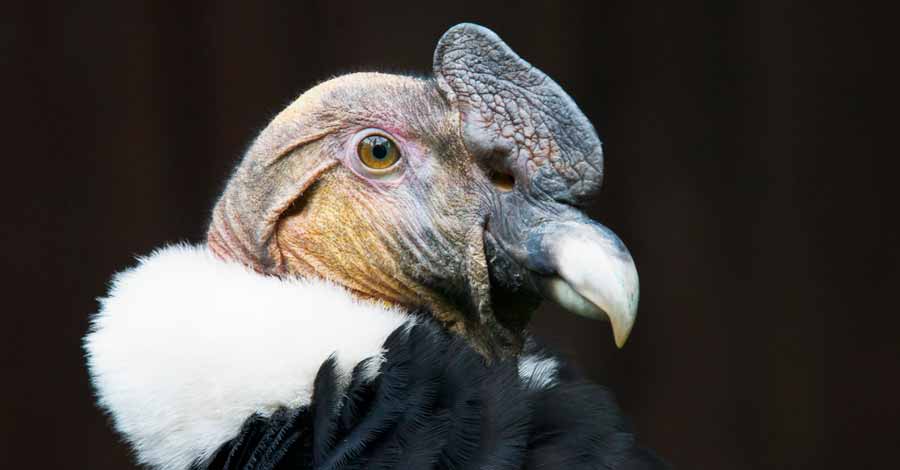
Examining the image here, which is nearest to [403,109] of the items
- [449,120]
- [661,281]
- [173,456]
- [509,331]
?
[449,120]

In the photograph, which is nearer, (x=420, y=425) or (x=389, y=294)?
(x=420, y=425)

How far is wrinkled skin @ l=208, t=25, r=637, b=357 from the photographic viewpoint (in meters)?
2.73

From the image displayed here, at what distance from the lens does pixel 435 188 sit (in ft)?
9.18

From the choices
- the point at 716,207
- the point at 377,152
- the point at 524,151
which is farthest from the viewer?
the point at 716,207

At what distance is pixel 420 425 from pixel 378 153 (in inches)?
27.5

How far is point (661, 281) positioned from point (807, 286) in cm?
74

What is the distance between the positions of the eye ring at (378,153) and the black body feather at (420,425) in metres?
0.42

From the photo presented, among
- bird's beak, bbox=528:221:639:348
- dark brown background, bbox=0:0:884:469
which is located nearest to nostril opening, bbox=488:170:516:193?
bird's beak, bbox=528:221:639:348

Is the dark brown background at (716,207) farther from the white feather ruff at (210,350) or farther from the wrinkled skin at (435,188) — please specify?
the white feather ruff at (210,350)

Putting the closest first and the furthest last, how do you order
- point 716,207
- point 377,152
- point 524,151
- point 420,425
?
point 420,425 < point 524,151 < point 377,152 < point 716,207

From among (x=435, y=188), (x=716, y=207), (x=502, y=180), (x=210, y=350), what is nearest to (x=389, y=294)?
(x=435, y=188)

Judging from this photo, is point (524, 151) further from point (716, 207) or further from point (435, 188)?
point (716, 207)

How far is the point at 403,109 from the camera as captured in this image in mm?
2857

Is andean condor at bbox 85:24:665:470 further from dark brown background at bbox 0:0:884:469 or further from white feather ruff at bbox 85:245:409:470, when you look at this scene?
dark brown background at bbox 0:0:884:469
